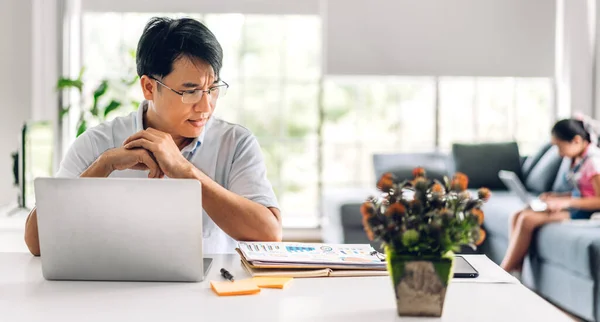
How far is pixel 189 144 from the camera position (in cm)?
241

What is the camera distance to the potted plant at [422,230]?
4.55 feet

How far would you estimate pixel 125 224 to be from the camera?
162cm

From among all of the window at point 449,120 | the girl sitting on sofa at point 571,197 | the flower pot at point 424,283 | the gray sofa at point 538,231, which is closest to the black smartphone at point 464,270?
the flower pot at point 424,283

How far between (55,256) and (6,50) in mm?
4865

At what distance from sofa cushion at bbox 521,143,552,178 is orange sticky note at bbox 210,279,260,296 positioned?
463cm

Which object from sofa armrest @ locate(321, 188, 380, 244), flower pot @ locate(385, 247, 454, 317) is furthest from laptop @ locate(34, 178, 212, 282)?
sofa armrest @ locate(321, 188, 380, 244)

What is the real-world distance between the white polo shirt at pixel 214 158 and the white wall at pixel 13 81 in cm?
402

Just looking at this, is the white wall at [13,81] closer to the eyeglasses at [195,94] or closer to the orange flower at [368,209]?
the eyeglasses at [195,94]

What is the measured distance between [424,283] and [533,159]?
4776 mm

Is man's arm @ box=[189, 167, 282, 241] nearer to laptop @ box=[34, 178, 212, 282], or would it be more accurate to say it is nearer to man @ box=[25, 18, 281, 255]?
man @ box=[25, 18, 281, 255]

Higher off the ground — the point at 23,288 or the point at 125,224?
the point at 125,224

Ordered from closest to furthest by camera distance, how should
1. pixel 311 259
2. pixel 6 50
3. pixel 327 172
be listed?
pixel 311 259 < pixel 6 50 < pixel 327 172

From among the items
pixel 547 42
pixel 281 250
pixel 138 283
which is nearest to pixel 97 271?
pixel 138 283

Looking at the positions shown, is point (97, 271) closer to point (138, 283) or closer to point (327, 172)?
point (138, 283)
